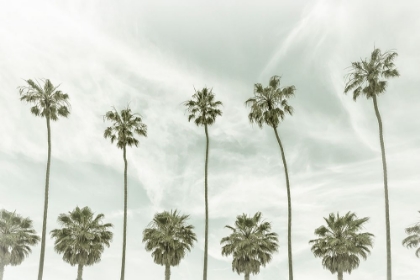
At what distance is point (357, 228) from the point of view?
4284 cm

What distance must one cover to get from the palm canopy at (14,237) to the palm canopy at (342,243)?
114ft

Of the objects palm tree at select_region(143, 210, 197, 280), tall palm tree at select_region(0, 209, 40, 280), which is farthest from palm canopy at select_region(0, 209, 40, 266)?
palm tree at select_region(143, 210, 197, 280)

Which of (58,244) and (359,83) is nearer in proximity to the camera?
(359,83)

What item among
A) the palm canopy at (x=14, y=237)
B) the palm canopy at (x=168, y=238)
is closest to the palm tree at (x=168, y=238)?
the palm canopy at (x=168, y=238)

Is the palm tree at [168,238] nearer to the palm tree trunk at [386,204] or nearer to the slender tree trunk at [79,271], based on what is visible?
the slender tree trunk at [79,271]

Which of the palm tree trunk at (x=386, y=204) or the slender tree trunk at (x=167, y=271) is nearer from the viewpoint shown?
the palm tree trunk at (x=386, y=204)

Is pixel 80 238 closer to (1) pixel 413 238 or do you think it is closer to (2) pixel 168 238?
(2) pixel 168 238

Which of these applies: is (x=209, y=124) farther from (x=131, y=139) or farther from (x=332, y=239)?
(x=332, y=239)

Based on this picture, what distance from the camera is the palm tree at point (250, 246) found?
44.8m

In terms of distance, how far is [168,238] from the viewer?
45281 mm

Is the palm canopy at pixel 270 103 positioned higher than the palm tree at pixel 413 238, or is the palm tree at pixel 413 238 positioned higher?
the palm canopy at pixel 270 103

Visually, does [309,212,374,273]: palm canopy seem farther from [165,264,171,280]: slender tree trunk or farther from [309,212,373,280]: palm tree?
[165,264,171,280]: slender tree trunk

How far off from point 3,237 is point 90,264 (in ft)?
35.0

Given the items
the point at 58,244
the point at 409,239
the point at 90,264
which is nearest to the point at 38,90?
the point at 58,244
